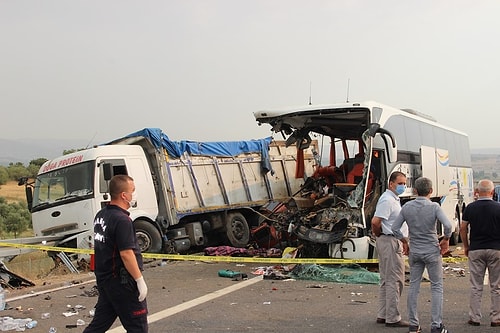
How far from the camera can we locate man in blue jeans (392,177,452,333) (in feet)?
20.3

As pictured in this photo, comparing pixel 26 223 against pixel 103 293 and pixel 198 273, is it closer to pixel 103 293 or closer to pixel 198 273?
pixel 198 273

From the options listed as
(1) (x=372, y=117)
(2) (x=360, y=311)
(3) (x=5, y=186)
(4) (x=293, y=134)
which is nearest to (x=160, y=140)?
(4) (x=293, y=134)

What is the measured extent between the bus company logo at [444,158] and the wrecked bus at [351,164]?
4 centimetres

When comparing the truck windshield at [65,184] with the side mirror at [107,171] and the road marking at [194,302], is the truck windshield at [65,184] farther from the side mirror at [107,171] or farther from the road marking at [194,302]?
the road marking at [194,302]

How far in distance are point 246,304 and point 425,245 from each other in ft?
10.1

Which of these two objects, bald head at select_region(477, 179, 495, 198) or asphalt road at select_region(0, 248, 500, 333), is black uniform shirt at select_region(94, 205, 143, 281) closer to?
asphalt road at select_region(0, 248, 500, 333)

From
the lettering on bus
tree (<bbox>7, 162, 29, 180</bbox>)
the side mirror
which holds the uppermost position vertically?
tree (<bbox>7, 162, 29, 180</bbox>)

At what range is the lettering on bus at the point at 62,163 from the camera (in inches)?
527

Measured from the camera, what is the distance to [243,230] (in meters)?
16.2

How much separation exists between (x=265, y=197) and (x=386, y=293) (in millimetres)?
10693

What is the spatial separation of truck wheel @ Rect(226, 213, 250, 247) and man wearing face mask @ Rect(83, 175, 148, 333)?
11007 millimetres

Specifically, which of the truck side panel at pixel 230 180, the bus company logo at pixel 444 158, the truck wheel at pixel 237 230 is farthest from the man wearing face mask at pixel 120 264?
the bus company logo at pixel 444 158

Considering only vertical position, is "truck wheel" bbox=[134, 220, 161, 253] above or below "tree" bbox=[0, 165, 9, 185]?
below

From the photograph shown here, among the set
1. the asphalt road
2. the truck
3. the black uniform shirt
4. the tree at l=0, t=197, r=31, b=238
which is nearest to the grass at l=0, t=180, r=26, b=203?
the tree at l=0, t=197, r=31, b=238
